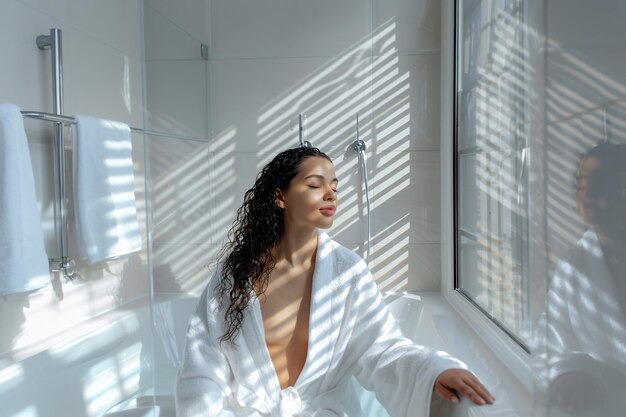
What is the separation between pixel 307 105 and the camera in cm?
248

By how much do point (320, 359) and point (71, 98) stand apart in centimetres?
127

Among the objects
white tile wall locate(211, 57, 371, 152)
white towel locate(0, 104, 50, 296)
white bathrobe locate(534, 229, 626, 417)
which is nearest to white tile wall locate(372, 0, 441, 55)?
white tile wall locate(211, 57, 371, 152)

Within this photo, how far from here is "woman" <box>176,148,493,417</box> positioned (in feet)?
4.47

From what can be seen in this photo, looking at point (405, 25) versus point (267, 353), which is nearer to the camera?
point (267, 353)

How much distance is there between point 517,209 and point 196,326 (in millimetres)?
883

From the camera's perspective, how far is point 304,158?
58.7 inches

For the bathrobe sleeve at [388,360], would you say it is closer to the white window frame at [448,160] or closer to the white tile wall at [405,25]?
the white window frame at [448,160]

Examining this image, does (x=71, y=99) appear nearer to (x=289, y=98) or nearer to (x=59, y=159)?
(x=59, y=159)

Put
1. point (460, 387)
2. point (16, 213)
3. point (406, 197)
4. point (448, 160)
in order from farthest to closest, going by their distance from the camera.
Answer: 1. point (406, 197)
2. point (448, 160)
3. point (16, 213)
4. point (460, 387)

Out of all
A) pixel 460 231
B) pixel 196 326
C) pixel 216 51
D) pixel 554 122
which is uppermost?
pixel 216 51

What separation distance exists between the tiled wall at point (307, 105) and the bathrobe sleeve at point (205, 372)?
1.11 metres

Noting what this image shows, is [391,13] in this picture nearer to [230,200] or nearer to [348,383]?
[230,200]

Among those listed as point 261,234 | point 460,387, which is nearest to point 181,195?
point 261,234

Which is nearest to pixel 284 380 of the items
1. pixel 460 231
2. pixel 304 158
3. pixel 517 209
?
pixel 304 158
